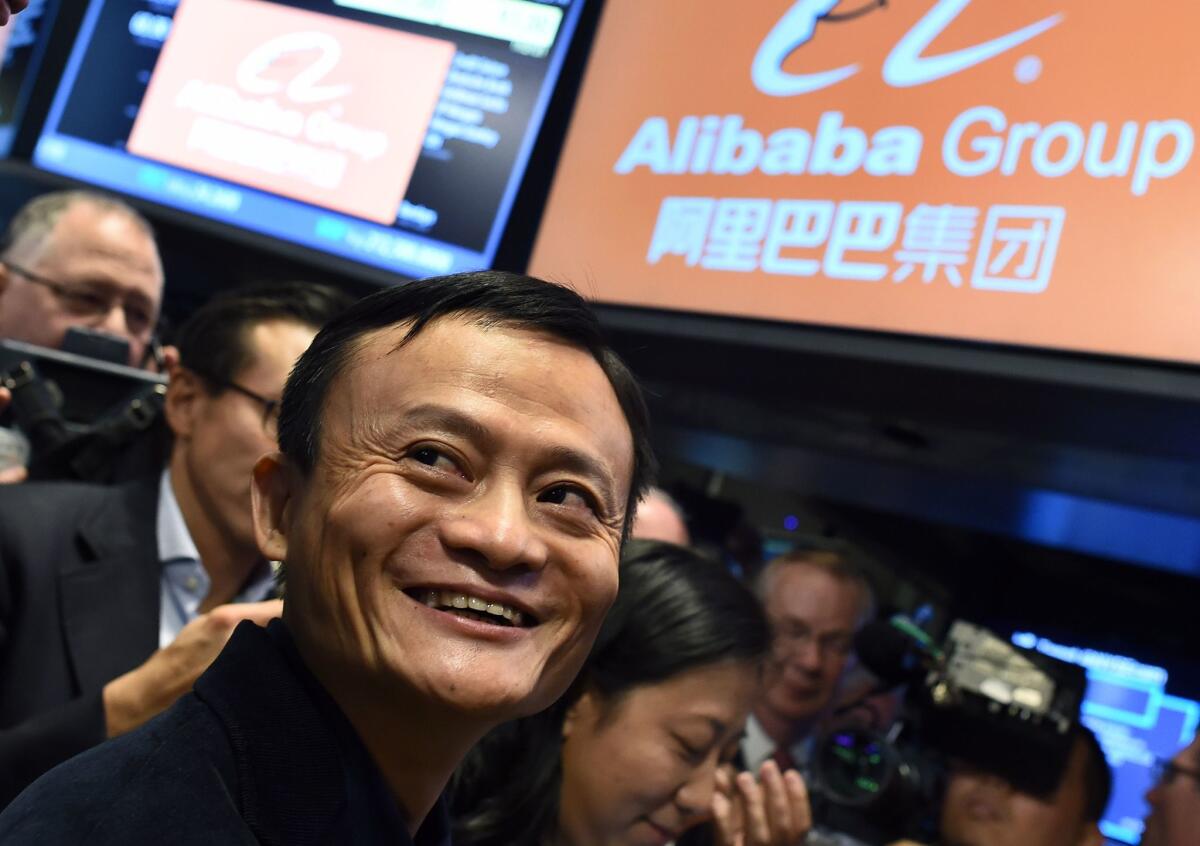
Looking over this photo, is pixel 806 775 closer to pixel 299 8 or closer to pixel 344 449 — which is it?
pixel 344 449

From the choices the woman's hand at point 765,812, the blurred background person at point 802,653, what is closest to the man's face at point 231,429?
the woman's hand at point 765,812

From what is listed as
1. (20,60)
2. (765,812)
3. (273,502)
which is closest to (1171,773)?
(765,812)

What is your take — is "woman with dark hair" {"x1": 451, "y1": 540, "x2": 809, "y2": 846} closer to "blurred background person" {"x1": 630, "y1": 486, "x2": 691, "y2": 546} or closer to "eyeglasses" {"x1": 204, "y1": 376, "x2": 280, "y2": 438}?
"blurred background person" {"x1": 630, "y1": 486, "x2": 691, "y2": 546}

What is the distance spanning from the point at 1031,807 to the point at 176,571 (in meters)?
1.35

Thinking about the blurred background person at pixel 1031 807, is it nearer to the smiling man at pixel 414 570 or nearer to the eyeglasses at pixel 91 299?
the smiling man at pixel 414 570

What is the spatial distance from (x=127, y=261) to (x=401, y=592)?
1.75 meters

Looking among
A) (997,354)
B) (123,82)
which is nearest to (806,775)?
(997,354)

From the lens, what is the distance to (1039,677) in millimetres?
2141

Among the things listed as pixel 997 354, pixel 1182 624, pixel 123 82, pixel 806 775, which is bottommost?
pixel 806 775

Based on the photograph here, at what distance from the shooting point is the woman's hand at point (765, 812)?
1896 mm

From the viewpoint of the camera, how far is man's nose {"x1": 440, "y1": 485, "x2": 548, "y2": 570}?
940mm

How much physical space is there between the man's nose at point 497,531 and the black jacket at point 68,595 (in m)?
0.99

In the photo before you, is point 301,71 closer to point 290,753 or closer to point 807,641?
point 807,641

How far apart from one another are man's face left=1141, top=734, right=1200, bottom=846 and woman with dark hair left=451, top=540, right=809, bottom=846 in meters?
0.53
